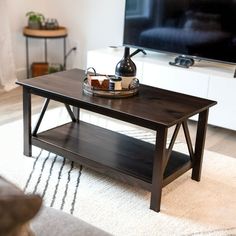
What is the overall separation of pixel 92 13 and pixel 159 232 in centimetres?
318

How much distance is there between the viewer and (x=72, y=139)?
9.19 ft

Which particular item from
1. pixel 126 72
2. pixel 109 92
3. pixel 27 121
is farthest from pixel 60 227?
pixel 27 121

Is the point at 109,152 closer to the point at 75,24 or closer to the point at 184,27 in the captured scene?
the point at 184,27

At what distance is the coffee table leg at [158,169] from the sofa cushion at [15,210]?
54.9 inches

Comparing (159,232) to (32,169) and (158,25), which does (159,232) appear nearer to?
(32,169)

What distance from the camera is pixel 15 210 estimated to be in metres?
0.79

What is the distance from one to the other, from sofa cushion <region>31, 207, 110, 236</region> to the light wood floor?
2077 millimetres

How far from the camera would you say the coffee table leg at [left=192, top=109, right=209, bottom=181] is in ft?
8.29

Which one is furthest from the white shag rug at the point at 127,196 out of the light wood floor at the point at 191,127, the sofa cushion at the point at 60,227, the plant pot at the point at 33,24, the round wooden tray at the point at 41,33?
the plant pot at the point at 33,24

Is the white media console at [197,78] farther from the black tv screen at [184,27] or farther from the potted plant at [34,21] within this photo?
the potted plant at [34,21]

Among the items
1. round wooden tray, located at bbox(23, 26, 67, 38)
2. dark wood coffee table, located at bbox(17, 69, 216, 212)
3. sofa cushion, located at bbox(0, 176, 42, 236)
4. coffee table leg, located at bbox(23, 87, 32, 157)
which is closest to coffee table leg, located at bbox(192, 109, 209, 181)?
dark wood coffee table, located at bbox(17, 69, 216, 212)

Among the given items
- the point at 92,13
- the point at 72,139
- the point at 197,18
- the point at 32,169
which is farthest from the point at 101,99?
the point at 92,13

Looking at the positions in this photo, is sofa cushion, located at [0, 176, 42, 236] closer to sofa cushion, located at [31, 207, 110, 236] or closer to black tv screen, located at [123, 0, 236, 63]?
sofa cushion, located at [31, 207, 110, 236]

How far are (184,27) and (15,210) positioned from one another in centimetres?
322
